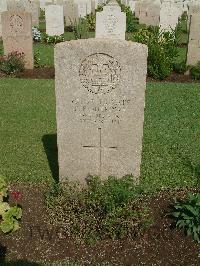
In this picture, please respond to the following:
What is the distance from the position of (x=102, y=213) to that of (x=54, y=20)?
1481cm

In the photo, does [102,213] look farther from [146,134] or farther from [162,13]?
[162,13]

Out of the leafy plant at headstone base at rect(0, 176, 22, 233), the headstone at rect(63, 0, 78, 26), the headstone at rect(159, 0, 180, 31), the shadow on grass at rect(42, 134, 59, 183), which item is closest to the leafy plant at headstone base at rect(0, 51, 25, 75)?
the shadow on grass at rect(42, 134, 59, 183)

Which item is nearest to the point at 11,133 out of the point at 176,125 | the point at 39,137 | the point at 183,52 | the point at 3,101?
the point at 39,137

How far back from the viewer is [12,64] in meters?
11.4

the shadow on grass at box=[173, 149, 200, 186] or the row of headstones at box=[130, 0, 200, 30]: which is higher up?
the row of headstones at box=[130, 0, 200, 30]

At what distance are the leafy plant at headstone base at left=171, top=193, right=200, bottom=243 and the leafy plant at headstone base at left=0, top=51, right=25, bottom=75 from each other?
8413 mm

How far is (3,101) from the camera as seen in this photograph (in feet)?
29.5

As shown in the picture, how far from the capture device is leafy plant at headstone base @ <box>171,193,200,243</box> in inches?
164

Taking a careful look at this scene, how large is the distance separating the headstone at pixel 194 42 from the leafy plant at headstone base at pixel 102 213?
8.55m

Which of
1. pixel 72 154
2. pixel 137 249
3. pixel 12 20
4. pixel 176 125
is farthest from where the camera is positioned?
pixel 12 20

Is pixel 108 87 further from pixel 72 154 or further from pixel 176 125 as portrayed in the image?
pixel 176 125

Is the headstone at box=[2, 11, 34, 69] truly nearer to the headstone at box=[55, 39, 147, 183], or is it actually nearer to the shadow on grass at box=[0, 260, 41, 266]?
the headstone at box=[55, 39, 147, 183]

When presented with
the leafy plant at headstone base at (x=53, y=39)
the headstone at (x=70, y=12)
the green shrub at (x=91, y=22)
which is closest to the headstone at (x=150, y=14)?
the green shrub at (x=91, y=22)

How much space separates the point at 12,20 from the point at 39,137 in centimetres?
603
